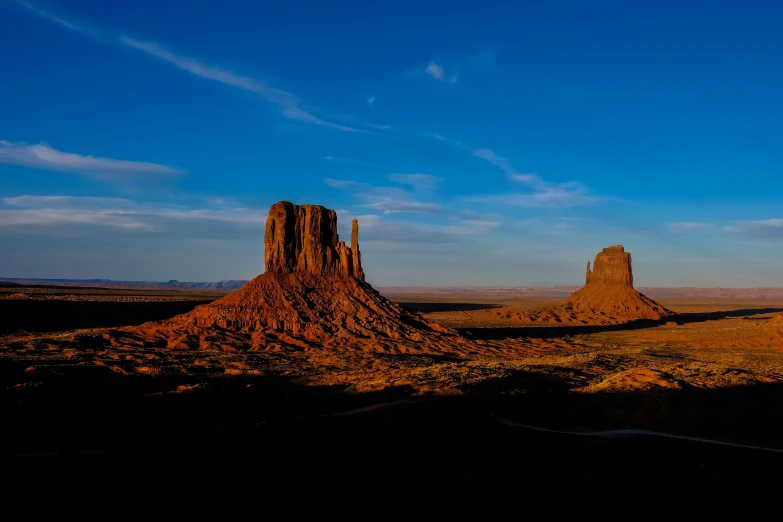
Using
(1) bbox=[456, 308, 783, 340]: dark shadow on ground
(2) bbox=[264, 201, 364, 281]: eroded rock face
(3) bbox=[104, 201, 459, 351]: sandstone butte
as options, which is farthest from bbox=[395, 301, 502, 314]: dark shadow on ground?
(3) bbox=[104, 201, 459, 351]: sandstone butte

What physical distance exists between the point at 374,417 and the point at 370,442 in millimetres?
2204

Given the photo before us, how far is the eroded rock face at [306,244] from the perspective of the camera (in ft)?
118

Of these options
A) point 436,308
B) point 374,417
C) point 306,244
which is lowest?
point 436,308

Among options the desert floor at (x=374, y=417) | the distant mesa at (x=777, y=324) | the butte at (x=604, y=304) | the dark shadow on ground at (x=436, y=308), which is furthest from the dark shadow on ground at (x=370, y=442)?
the dark shadow on ground at (x=436, y=308)

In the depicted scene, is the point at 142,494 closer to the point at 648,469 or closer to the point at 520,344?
the point at 648,469

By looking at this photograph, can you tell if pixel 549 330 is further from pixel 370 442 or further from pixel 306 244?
pixel 370 442

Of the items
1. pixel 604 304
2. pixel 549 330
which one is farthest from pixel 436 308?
pixel 549 330

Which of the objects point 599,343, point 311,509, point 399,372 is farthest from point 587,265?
point 311,509

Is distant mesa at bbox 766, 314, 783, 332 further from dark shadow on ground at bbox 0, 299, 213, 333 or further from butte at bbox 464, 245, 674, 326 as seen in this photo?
dark shadow on ground at bbox 0, 299, 213, 333

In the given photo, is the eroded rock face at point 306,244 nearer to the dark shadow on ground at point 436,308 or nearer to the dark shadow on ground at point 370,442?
the dark shadow on ground at point 370,442

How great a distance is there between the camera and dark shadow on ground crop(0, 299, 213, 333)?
4175 centimetres

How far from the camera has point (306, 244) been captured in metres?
36.6

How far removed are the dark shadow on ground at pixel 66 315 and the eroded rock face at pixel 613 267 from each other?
6288 centimetres

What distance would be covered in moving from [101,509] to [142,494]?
1.69 ft
